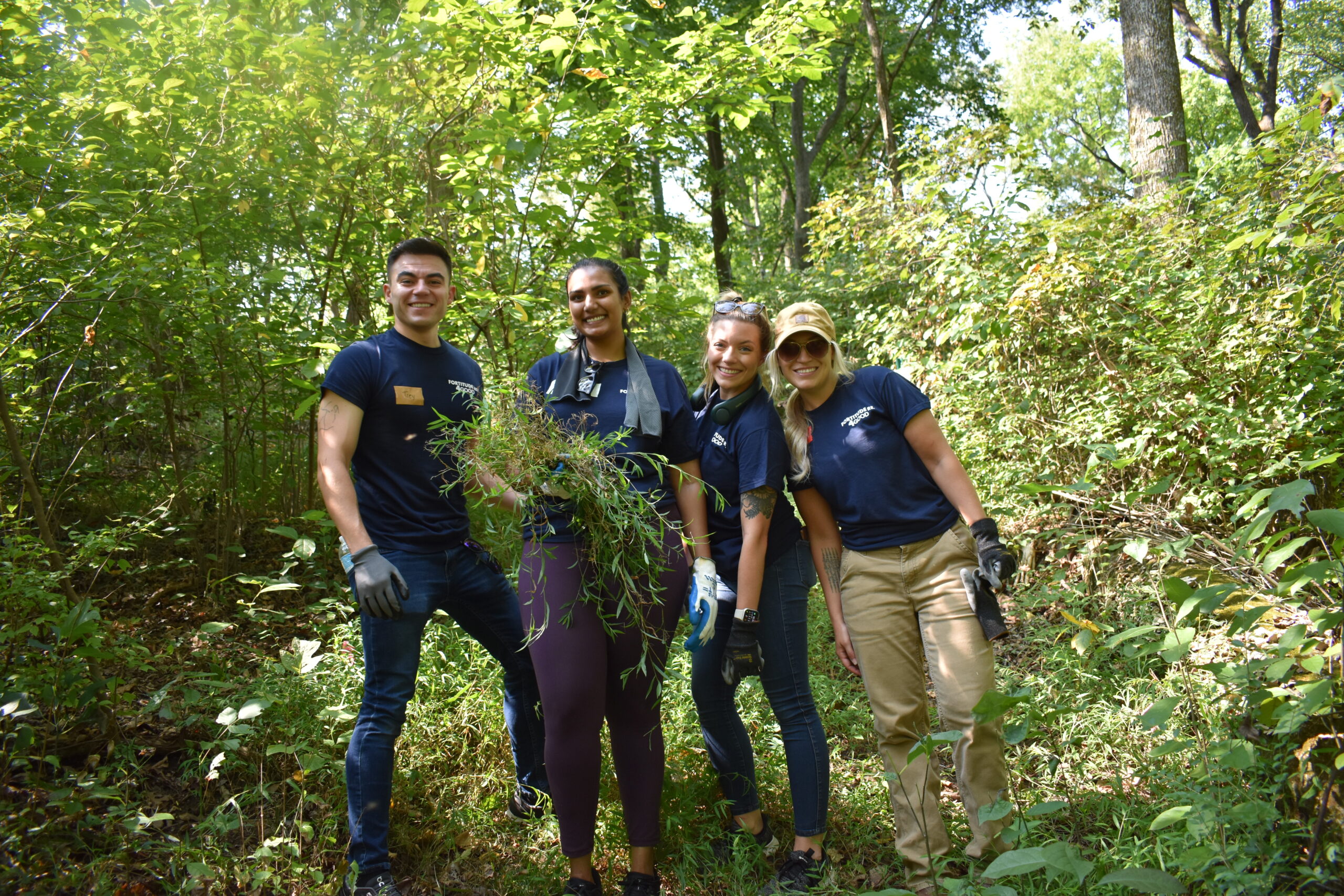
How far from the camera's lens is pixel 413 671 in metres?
2.72

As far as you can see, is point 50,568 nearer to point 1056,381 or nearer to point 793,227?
point 1056,381

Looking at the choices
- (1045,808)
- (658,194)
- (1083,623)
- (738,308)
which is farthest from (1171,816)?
(658,194)

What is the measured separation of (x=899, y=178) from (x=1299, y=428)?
9354 millimetres

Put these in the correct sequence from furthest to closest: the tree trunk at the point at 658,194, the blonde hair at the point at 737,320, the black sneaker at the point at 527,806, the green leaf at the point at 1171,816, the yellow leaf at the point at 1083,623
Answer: the tree trunk at the point at 658,194 → the black sneaker at the point at 527,806 → the blonde hair at the point at 737,320 → the yellow leaf at the point at 1083,623 → the green leaf at the point at 1171,816

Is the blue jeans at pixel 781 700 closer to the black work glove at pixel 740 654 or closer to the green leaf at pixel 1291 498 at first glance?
the black work glove at pixel 740 654

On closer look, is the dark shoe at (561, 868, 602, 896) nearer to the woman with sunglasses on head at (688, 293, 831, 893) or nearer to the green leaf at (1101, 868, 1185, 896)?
the woman with sunglasses on head at (688, 293, 831, 893)

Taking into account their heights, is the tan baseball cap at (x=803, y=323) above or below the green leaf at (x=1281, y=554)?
above

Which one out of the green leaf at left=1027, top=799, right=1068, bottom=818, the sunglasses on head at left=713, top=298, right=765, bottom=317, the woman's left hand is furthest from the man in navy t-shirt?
the green leaf at left=1027, top=799, right=1068, bottom=818

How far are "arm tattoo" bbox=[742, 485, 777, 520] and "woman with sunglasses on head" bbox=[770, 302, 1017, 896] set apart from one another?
0.61ft

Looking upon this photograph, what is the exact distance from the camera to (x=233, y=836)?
292cm

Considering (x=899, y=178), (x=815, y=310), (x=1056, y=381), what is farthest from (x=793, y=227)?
(x=815, y=310)

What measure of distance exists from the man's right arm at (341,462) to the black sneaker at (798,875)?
1.77 metres

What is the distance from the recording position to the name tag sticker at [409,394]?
278cm

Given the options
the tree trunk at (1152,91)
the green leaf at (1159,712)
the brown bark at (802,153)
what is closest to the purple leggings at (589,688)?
the green leaf at (1159,712)
